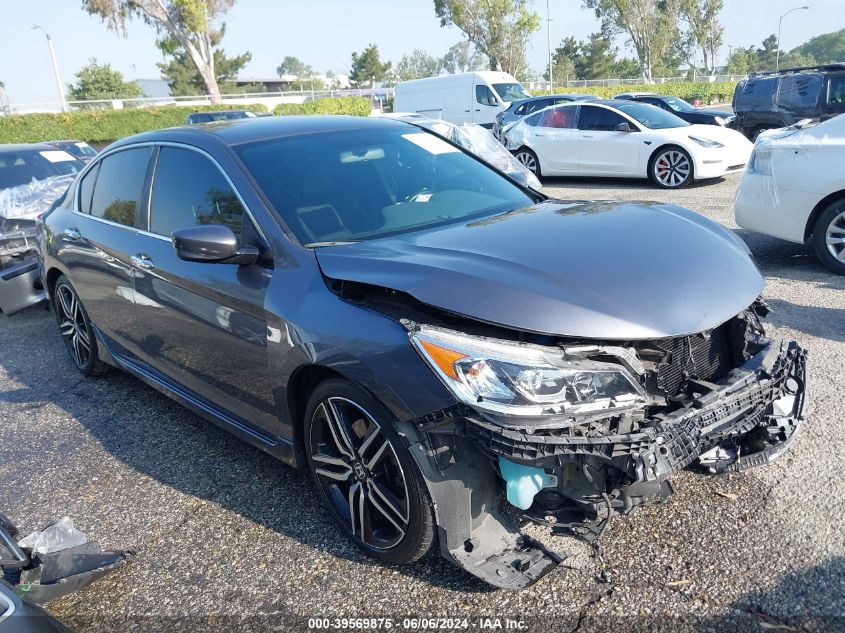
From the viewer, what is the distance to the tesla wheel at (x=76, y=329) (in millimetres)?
4844

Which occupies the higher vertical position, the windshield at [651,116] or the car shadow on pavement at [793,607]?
the windshield at [651,116]

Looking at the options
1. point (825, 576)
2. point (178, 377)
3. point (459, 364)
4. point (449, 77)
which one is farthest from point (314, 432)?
point (449, 77)

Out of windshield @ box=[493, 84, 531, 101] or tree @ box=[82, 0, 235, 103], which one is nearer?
windshield @ box=[493, 84, 531, 101]

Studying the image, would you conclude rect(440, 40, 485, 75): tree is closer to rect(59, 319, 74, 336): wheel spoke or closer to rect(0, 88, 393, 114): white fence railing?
rect(0, 88, 393, 114): white fence railing

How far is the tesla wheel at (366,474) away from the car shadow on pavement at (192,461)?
131 millimetres

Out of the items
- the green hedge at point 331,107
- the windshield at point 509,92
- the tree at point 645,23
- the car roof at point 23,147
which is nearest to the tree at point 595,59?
the tree at point 645,23

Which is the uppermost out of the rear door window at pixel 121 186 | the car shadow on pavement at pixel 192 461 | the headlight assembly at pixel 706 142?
the rear door window at pixel 121 186

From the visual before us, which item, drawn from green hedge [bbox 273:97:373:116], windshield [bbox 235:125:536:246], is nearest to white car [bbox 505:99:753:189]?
windshield [bbox 235:125:536:246]

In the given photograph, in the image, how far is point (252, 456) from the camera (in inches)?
147

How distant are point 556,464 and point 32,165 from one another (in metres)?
9.10

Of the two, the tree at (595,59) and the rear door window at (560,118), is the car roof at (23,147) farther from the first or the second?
the tree at (595,59)

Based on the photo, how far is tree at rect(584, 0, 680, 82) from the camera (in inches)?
2301

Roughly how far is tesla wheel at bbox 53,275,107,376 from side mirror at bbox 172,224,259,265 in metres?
2.28

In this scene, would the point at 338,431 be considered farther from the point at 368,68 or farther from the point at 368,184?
the point at 368,68
